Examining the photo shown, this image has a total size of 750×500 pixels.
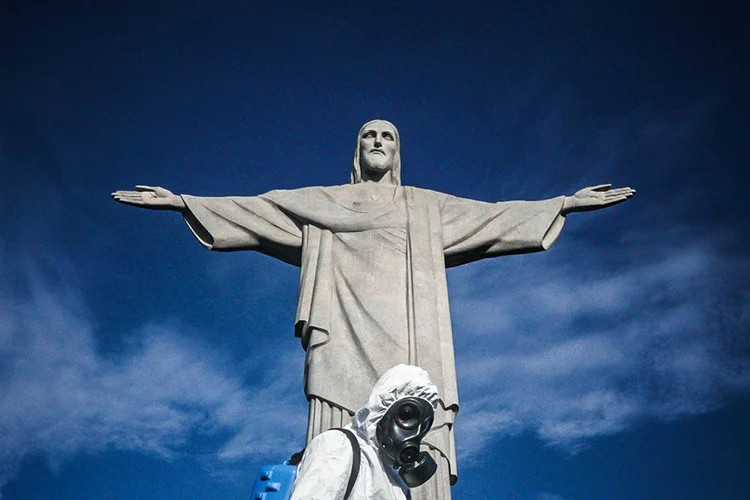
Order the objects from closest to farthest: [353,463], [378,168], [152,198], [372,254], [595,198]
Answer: [353,463]
[372,254]
[152,198]
[595,198]
[378,168]

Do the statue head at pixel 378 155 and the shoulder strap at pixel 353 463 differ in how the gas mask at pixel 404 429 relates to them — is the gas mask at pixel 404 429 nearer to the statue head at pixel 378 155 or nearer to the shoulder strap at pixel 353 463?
the shoulder strap at pixel 353 463

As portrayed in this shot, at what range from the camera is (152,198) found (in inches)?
374

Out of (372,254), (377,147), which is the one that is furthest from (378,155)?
(372,254)

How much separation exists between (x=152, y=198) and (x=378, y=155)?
2.93 metres

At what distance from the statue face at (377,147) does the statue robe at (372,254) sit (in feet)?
1.08

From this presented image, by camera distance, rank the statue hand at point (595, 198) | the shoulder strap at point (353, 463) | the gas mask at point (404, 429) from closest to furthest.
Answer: the shoulder strap at point (353, 463), the gas mask at point (404, 429), the statue hand at point (595, 198)

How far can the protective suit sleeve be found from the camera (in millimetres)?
4035

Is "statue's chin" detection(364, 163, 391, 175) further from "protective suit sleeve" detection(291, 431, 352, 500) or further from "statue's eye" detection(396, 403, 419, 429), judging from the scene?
"protective suit sleeve" detection(291, 431, 352, 500)

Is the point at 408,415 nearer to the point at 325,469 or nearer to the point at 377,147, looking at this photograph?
the point at 325,469

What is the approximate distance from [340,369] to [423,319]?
1.09 m

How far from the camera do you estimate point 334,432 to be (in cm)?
435

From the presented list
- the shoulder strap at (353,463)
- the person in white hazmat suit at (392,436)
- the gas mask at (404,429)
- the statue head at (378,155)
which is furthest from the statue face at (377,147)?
the shoulder strap at (353,463)

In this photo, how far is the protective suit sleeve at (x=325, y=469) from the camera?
4.04 metres

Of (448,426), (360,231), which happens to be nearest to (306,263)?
(360,231)
